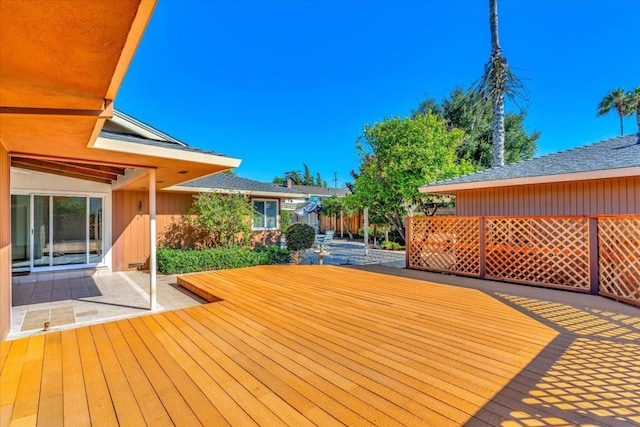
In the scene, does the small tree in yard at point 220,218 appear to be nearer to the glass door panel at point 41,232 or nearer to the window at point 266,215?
the window at point 266,215

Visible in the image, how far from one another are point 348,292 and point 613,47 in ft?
67.8

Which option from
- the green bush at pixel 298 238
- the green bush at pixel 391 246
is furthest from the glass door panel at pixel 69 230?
the green bush at pixel 391 246

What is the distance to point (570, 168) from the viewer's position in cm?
659

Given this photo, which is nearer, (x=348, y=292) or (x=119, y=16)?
(x=119, y=16)

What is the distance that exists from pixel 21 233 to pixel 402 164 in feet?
35.5

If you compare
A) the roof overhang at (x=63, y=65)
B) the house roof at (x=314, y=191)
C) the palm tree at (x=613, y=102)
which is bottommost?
the roof overhang at (x=63, y=65)

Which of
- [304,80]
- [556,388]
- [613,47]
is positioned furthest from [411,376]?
[613,47]

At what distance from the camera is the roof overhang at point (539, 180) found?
5.68m

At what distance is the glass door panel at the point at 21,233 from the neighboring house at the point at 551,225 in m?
9.99

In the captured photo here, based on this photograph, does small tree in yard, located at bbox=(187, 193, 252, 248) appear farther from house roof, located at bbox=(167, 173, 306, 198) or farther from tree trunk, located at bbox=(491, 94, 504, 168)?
tree trunk, located at bbox=(491, 94, 504, 168)

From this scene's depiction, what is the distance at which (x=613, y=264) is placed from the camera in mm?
5352

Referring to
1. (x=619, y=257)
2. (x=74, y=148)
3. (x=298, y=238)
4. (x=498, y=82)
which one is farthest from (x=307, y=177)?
(x=74, y=148)

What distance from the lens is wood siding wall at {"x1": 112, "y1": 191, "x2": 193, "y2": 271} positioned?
8945 mm

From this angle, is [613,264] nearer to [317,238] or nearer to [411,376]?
[411,376]
